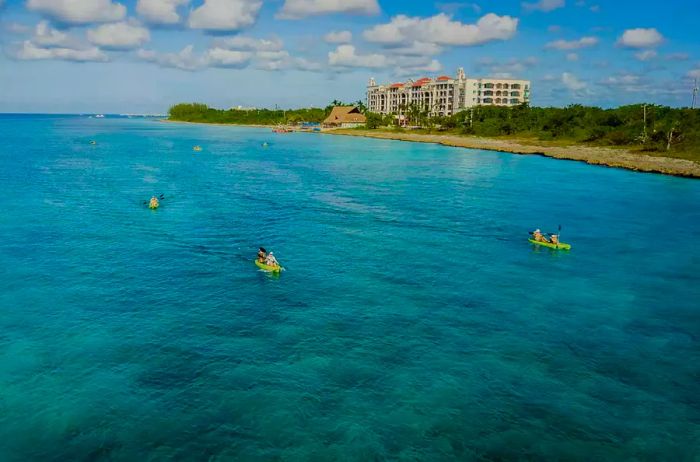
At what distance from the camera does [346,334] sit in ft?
100.0

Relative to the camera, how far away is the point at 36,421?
22219 mm

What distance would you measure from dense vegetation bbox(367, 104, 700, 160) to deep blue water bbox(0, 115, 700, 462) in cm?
6195

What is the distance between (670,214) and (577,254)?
25128 millimetres

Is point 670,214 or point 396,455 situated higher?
point 670,214

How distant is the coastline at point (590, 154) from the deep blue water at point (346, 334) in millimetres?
36947

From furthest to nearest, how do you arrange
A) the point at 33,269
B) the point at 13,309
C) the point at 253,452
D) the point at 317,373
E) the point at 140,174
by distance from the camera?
the point at 140,174
the point at 33,269
the point at 13,309
the point at 317,373
the point at 253,452

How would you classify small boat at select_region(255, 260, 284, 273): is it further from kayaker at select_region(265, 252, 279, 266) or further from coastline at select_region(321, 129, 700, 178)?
coastline at select_region(321, 129, 700, 178)

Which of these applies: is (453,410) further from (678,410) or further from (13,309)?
(13,309)

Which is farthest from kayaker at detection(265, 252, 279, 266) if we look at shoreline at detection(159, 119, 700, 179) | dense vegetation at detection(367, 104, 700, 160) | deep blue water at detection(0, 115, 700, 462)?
dense vegetation at detection(367, 104, 700, 160)

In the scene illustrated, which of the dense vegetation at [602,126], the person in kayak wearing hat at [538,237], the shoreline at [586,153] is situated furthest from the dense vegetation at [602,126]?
the person in kayak wearing hat at [538,237]

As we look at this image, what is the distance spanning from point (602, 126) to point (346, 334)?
14121 cm

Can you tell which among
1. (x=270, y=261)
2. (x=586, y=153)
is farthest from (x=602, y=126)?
(x=270, y=261)

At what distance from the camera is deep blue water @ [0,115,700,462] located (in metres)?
21.9

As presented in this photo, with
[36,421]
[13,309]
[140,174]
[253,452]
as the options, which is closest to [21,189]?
[140,174]
